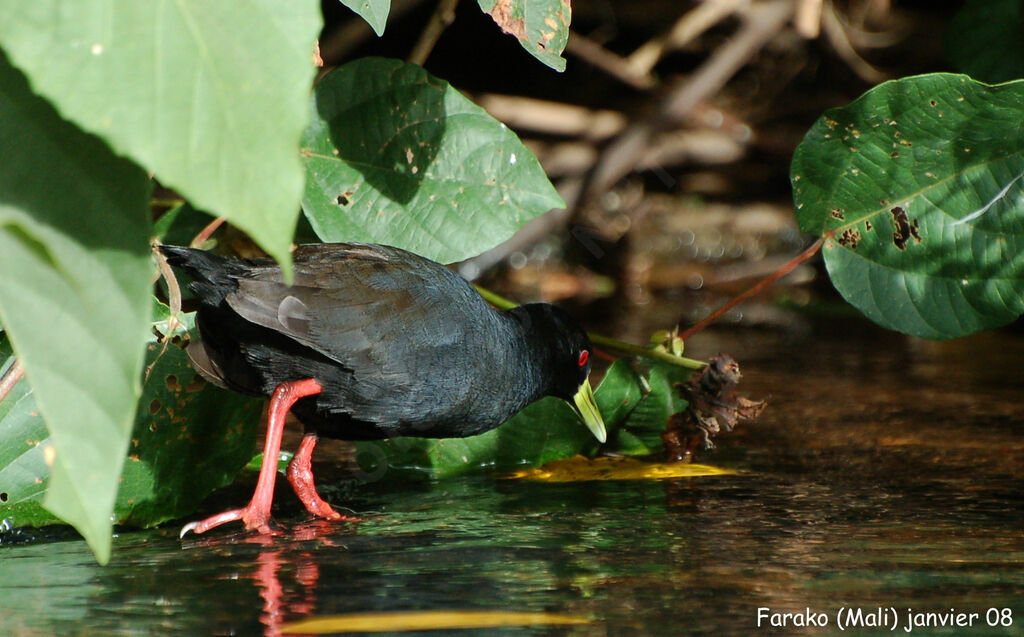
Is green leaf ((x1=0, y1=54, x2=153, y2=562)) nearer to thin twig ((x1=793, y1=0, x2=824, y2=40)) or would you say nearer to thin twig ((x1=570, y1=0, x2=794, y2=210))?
thin twig ((x1=793, y1=0, x2=824, y2=40))

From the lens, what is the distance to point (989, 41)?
173 inches

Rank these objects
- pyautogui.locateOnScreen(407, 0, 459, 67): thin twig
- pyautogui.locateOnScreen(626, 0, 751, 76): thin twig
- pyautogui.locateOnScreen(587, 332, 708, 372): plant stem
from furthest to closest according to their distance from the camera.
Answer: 1. pyautogui.locateOnScreen(626, 0, 751, 76): thin twig
2. pyautogui.locateOnScreen(407, 0, 459, 67): thin twig
3. pyautogui.locateOnScreen(587, 332, 708, 372): plant stem

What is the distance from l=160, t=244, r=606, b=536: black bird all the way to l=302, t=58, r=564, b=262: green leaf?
8cm

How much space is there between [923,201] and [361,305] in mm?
1237

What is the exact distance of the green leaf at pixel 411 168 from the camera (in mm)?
2383

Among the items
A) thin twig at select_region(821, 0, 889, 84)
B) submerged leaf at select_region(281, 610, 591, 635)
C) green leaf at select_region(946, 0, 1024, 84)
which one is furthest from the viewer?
thin twig at select_region(821, 0, 889, 84)

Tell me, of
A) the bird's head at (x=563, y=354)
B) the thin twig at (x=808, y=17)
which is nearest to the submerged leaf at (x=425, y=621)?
the bird's head at (x=563, y=354)

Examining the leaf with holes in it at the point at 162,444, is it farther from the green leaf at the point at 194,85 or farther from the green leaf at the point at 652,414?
the green leaf at the point at 194,85

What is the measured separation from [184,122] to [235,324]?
1.38 metres

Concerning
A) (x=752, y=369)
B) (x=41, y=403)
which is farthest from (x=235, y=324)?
(x=752, y=369)

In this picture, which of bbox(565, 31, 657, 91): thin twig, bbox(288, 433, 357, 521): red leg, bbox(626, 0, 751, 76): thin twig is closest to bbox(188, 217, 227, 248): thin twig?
bbox(288, 433, 357, 521): red leg

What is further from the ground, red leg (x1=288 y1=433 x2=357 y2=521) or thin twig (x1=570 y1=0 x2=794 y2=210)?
thin twig (x1=570 y1=0 x2=794 y2=210)

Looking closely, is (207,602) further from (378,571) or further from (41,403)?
(41,403)

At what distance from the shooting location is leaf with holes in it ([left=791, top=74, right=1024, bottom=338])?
2393 mm
